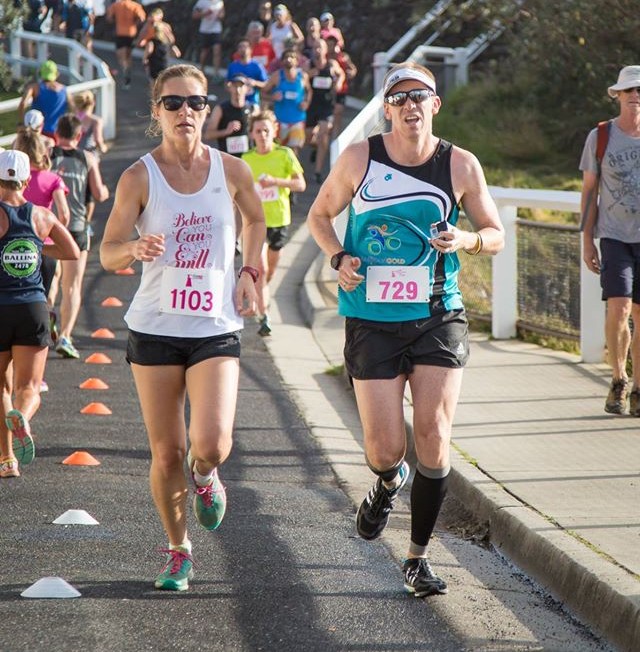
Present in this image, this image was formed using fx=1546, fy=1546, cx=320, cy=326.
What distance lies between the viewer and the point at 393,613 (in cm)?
582

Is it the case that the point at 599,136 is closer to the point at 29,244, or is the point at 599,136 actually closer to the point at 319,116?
the point at 29,244

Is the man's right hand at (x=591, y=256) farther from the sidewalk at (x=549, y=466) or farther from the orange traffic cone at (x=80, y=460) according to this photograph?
the orange traffic cone at (x=80, y=460)

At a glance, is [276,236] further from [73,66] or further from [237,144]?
[73,66]

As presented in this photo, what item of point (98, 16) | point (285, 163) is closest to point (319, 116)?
point (285, 163)

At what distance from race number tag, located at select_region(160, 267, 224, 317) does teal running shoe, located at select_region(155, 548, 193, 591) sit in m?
0.97

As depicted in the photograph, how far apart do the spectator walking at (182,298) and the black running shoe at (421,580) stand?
0.79 m

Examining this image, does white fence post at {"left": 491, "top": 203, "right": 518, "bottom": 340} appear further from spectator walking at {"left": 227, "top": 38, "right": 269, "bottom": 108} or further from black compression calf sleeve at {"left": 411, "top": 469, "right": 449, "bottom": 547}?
spectator walking at {"left": 227, "top": 38, "right": 269, "bottom": 108}

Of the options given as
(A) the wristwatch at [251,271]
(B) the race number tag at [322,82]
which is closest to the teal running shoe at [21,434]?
(A) the wristwatch at [251,271]

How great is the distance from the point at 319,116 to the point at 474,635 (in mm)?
18993

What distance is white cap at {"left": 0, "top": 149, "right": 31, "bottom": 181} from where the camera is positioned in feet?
27.1

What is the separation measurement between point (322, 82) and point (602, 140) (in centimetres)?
1479

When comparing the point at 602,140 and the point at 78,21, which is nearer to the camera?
the point at 602,140

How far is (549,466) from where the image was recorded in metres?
8.10

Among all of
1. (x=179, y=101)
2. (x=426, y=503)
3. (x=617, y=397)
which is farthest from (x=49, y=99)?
(x=426, y=503)
